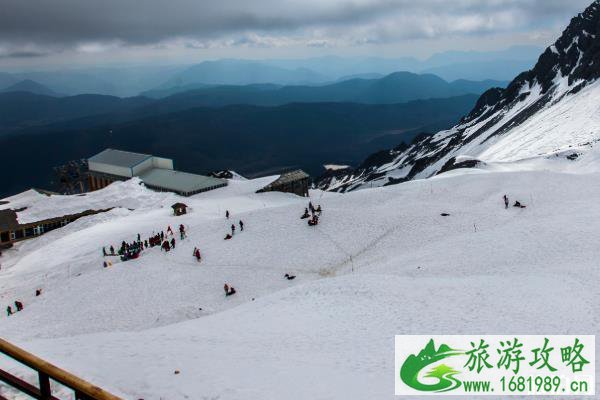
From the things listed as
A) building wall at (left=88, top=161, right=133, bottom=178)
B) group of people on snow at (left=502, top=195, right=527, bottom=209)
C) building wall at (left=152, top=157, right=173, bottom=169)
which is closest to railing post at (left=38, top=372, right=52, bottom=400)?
group of people on snow at (left=502, top=195, right=527, bottom=209)

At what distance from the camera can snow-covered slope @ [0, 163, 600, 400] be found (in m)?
14.6

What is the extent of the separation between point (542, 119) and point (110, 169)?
94847mm

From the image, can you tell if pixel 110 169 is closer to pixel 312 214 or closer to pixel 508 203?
pixel 312 214

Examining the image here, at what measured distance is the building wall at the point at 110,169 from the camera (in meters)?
97.2

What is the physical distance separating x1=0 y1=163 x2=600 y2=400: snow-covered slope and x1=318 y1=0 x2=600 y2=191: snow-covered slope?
3509cm

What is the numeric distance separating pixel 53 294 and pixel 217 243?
1268cm

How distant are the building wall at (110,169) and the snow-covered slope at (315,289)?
4308 centimetres

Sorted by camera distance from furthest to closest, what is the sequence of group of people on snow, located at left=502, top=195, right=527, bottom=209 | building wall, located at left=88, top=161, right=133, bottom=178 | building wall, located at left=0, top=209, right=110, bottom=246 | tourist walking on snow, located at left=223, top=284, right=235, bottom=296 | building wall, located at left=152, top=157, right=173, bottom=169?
building wall, located at left=152, top=157, right=173, bottom=169, building wall, located at left=88, top=161, right=133, bottom=178, building wall, located at left=0, top=209, right=110, bottom=246, group of people on snow, located at left=502, top=195, right=527, bottom=209, tourist walking on snow, located at left=223, top=284, right=235, bottom=296

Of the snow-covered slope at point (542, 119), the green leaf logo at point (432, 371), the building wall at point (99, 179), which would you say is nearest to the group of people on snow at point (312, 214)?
the green leaf logo at point (432, 371)

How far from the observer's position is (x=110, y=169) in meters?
102

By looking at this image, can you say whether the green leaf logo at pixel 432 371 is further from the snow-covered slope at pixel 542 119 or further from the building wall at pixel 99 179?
the building wall at pixel 99 179

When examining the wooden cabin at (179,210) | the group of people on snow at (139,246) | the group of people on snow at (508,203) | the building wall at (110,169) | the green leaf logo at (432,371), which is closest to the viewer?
the green leaf logo at (432,371)

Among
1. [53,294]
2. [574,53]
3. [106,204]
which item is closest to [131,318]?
[53,294]

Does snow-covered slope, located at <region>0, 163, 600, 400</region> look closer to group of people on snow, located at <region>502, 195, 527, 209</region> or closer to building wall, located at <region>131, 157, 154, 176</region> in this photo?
group of people on snow, located at <region>502, 195, 527, 209</region>
